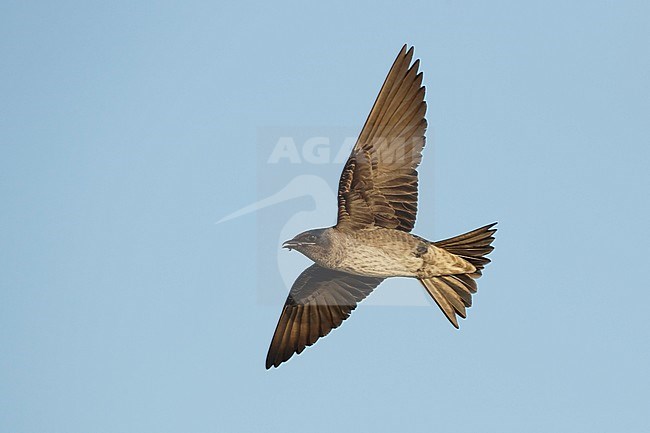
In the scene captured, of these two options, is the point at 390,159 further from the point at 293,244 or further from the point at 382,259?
the point at 293,244

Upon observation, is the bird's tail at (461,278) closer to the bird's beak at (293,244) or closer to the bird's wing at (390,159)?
the bird's wing at (390,159)

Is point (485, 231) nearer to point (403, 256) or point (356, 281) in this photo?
point (403, 256)

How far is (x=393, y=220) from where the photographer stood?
14.2 metres

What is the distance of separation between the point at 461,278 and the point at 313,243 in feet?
6.92

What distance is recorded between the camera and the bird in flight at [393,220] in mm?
14070

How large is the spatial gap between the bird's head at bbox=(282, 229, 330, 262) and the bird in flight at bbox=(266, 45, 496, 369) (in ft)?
0.04

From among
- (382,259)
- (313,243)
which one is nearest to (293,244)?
(313,243)

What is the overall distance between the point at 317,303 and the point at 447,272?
9.18 feet

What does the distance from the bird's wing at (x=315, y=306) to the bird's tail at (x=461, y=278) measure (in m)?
1.69

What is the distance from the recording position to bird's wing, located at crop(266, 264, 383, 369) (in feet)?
52.8

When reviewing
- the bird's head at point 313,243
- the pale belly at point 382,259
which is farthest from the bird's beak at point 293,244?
the pale belly at point 382,259

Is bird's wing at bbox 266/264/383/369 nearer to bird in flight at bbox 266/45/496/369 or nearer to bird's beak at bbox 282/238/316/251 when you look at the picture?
bird's beak at bbox 282/238/316/251

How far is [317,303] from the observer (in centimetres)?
1630

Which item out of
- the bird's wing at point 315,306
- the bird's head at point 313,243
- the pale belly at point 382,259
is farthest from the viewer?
the bird's wing at point 315,306
